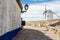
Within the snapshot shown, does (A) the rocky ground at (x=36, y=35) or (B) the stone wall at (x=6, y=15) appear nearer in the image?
(B) the stone wall at (x=6, y=15)

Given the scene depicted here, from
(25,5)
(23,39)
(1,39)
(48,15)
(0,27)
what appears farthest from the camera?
(48,15)

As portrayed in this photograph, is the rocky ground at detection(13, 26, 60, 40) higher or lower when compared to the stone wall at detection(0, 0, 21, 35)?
lower

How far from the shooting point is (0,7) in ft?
27.6

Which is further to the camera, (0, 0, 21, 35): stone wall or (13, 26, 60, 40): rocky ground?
(13, 26, 60, 40): rocky ground

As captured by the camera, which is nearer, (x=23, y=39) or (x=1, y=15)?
(x=1, y=15)

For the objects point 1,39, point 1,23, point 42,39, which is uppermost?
point 1,23

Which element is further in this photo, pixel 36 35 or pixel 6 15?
pixel 36 35

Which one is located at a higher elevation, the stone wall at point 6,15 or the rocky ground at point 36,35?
the stone wall at point 6,15

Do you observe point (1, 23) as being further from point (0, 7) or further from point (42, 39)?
point (42, 39)

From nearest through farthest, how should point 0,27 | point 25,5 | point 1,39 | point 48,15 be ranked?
point 1,39, point 0,27, point 25,5, point 48,15

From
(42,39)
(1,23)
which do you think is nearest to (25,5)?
(42,39)

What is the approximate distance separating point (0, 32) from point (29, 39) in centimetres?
625

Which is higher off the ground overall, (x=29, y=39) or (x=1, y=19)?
(x=1, y=19)

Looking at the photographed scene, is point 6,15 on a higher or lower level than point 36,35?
higher
